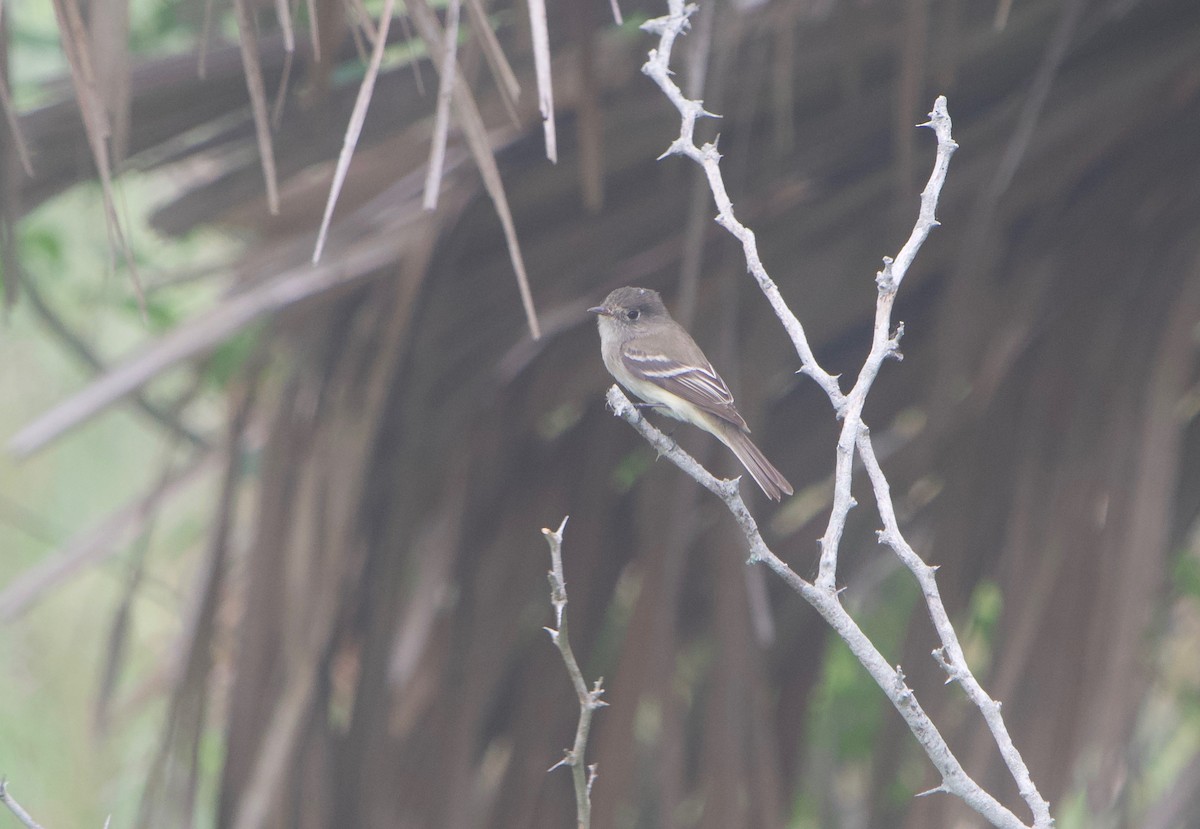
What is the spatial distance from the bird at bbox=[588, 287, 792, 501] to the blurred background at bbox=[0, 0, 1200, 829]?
7cm

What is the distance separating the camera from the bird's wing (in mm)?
3029

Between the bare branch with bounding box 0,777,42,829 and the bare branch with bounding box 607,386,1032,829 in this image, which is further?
the bare branch with bounding box 0,777,42,829

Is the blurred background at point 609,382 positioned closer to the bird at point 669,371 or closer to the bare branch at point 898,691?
the bird at point 669,371

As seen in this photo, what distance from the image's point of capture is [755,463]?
288cm

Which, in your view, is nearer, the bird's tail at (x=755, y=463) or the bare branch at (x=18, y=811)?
the bare branch at (x=18, y=811)

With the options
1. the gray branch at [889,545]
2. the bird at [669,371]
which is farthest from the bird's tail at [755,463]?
the gray branch at [889,545]

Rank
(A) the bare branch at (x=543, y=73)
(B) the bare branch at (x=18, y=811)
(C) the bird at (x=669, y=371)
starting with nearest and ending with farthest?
1. (B) the bare branch at (x=18, y=811)
2. (A) the bare branch at (x=543, y=73)
3. (C) the bird at (x=669, y=371)

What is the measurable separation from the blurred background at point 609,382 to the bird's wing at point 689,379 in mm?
93

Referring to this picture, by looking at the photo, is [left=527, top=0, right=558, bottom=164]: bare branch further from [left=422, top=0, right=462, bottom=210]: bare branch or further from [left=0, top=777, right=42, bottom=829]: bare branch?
[left=0, top=777, right=42, bottom=829]: bare branch

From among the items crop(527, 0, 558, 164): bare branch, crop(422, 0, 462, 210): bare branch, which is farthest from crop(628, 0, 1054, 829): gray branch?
crop(422, 0, 462, 210): bare branch

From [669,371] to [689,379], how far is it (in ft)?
0.60

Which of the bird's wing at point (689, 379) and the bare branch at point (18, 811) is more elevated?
the bird's wing at point (689, 379)

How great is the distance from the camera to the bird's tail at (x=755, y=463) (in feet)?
9.15

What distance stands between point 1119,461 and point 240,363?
212 centimetres
